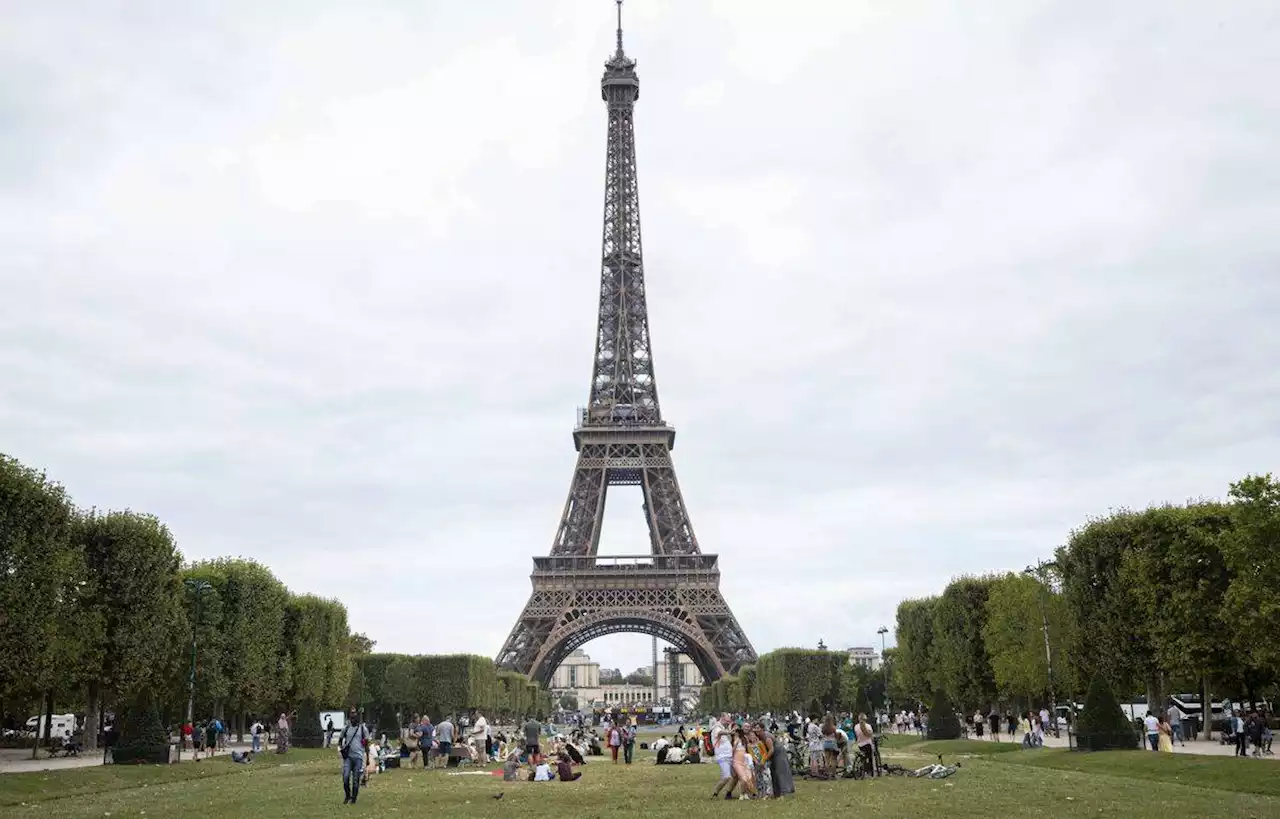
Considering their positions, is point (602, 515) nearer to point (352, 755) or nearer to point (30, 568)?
point (30, 568)

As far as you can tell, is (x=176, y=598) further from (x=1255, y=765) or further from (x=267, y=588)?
(x=1255, y=765)

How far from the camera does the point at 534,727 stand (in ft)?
119

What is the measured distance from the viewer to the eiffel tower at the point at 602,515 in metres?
95.4

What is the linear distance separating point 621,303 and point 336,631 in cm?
4728

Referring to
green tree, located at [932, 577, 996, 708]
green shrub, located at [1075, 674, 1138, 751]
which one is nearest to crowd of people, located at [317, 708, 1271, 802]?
green shrub, located at [1075, 674, 1138, 751]

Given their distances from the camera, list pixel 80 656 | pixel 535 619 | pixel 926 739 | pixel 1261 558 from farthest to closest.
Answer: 1. pixel 535 619
2. pixel 926 739
3. pixel 80 656
4. pixel 1261 558

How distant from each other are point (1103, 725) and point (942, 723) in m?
17.3

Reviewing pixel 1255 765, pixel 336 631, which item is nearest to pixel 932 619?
pixel 336 631

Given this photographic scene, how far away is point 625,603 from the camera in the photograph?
96188mm

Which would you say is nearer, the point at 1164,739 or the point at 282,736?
the point at 1164,739

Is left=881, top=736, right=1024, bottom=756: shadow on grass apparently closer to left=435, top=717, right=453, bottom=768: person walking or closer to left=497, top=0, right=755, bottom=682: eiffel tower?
left=435, top=717, right=453, bottom=768: person walking

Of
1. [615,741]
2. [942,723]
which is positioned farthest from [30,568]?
[942,723]

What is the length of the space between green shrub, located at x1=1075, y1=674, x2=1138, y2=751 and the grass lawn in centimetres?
106

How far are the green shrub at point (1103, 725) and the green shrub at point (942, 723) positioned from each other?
16.2 metres
